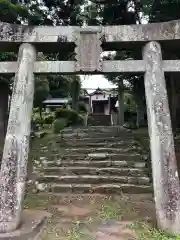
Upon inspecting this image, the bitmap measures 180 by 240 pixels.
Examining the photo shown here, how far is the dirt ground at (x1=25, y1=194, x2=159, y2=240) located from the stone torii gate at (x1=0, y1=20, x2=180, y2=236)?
793mm

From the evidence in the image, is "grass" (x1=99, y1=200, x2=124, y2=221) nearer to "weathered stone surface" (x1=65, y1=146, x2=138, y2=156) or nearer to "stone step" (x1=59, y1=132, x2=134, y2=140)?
"weathered stone surface" (x1=65, y1=146, x2=138, y2=156)

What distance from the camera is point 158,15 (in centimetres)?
880

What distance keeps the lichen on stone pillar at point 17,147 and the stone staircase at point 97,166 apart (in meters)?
3.50

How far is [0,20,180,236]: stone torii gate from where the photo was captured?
505 cm

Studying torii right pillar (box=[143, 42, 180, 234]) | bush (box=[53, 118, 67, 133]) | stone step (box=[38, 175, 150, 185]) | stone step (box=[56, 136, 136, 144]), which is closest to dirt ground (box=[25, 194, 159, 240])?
stone step (box=[38, 175, 150, 185])

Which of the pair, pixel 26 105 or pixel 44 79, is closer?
pixel 26 105

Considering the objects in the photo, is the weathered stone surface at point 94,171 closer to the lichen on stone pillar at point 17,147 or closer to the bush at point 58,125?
the lichen on stone pillar at point 17,147

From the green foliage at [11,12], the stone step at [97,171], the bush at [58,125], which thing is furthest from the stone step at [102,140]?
the green foliage at [11,12]

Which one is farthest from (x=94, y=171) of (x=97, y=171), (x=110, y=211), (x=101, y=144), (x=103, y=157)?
(x=110, y=211)

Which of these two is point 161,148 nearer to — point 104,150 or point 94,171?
point 94,171

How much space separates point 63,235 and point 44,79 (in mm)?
13551

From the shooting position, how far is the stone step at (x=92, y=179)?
8.54 meters

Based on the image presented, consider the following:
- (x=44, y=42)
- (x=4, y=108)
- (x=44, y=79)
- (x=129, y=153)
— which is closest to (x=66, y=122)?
(x=4, y=108)

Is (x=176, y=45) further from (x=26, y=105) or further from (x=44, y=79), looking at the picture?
(x=44, y=79)
